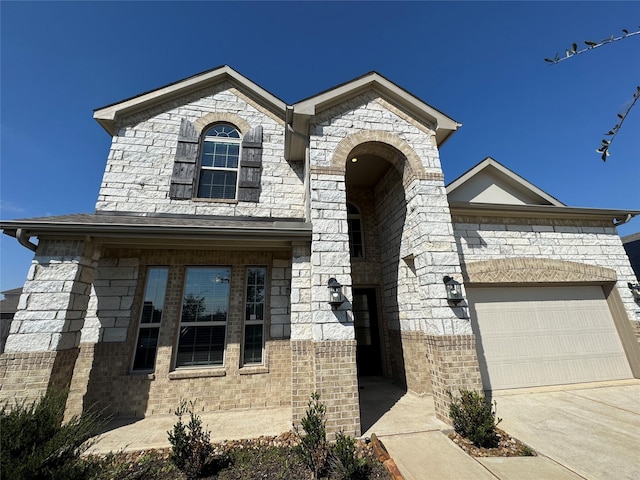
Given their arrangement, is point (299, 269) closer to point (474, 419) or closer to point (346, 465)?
point (346, 465)

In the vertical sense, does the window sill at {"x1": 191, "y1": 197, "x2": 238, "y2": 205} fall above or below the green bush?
above

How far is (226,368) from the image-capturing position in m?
5.75

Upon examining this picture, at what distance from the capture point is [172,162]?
703cm

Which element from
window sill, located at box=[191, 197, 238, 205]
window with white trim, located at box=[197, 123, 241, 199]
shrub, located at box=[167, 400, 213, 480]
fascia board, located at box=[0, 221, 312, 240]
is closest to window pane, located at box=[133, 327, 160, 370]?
fascia board, located at box=[0, 221, 312, 240]

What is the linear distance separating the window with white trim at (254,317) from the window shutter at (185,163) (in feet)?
8.85

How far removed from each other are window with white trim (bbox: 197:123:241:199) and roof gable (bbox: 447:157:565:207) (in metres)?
6.05

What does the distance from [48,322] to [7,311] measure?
17.2 m

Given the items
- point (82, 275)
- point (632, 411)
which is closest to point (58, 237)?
point (82, 275)

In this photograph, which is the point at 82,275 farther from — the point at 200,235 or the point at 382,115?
the point at 382,115

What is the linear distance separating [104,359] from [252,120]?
6790 mm

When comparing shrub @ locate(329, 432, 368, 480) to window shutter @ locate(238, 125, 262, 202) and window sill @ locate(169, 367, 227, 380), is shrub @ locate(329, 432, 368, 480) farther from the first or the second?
window shutter @ locate(238, 125, 262, 202)

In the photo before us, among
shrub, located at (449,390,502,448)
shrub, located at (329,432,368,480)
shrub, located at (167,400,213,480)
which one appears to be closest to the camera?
shrub, located at (329,432,368,480)

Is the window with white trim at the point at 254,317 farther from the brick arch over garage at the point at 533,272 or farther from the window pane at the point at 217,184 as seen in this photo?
the brick arch over garage at the point at 533,272

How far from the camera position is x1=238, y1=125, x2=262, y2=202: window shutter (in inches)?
277
